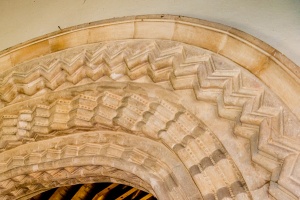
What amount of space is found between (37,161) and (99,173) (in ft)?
1.30

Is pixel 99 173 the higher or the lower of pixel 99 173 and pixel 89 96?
the lower

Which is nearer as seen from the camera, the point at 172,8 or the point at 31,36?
the point at 172,8

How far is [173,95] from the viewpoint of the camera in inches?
70.8

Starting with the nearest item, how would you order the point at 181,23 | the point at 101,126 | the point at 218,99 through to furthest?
the point at 218,99, the point at 181,23, the point at 101,126

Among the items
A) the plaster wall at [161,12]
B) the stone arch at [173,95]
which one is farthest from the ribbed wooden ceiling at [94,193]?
the plaster wall at [161,12]

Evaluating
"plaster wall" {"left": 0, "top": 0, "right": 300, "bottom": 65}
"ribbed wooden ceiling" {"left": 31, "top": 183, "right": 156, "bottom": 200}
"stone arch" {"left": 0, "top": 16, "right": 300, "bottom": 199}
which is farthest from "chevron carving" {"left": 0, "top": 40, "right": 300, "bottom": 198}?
"ribbed wooden ceiling" {"left": 31, "top": 183, "right": 156, "bottom": 200}

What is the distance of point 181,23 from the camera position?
1.87m

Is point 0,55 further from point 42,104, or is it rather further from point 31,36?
point 42,104

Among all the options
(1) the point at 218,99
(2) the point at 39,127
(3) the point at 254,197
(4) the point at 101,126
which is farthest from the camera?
(2) the point at 39,127

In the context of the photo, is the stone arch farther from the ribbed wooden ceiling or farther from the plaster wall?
the ribbed wooden ceiling

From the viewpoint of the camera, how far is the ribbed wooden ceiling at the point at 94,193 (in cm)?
362

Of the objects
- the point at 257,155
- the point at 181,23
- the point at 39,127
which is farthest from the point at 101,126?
the point at 257,155

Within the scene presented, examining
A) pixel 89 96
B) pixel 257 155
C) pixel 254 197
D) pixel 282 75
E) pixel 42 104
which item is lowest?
pixel 254 197

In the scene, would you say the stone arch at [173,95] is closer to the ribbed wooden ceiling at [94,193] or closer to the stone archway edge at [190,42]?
the stone archway edge at [190,42]
